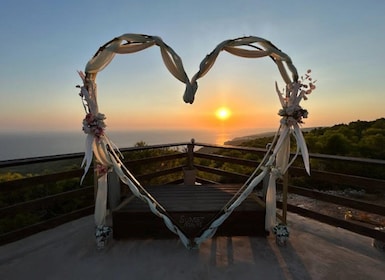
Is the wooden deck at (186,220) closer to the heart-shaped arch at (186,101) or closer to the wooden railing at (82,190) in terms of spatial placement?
the heart-shaped arch at (186,101)

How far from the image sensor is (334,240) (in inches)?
96.7

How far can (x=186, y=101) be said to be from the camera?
7.06 feet

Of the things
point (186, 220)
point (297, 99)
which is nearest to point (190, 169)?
point (186, 220)

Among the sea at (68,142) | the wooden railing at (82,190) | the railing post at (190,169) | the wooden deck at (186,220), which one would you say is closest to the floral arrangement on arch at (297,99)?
the wooden railing at (82,190)

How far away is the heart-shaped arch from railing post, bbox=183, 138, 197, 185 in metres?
1.69

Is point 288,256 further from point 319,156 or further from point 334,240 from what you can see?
point 319,156

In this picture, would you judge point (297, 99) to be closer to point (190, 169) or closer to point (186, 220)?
point (186, 220)

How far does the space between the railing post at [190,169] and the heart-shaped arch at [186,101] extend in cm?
169

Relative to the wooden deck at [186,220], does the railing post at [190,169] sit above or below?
above

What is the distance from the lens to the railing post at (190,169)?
13.1 ft

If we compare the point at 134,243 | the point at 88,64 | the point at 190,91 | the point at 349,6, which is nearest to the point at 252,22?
the point at 349,6

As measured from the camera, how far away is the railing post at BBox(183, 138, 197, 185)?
4008mm

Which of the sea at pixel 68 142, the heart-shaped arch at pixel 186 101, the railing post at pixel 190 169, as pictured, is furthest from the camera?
the railing post at pixel 190 169

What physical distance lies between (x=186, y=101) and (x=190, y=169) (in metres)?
2.11
